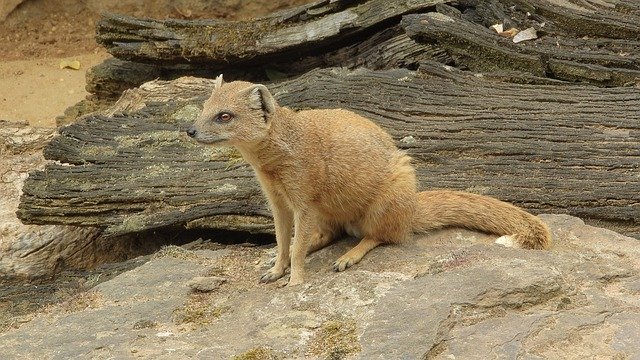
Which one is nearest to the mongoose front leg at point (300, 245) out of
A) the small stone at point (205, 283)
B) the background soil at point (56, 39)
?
the small stone at point (205, 283)

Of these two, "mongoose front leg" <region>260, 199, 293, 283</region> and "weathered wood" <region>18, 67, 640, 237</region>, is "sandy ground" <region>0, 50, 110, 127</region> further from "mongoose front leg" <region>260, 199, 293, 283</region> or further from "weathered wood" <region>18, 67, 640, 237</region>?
"mongoose front leg" <region>260, 199, 293, 283</region>

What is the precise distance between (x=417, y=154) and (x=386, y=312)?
2.53 meters

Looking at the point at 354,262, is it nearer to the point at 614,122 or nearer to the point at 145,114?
the point at 614,122

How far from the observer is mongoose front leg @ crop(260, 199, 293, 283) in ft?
17.6

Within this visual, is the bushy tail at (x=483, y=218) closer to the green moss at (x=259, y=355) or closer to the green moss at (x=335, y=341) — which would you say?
the green moss at (x=335, y=341)

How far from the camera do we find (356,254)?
530cm

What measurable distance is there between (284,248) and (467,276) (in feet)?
4.02

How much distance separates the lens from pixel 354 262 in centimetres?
526

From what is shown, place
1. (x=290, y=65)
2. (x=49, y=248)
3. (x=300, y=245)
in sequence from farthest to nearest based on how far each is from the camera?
1. (x=290, y=65)
2. (x=49, y=248)
3. (x=300, y=245)

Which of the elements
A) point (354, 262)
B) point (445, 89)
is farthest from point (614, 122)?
point (354, 262)

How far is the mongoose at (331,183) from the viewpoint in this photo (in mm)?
5109

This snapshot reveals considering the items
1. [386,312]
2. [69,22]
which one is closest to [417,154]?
[386,312]

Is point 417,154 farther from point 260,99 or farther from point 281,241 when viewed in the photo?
point 260,99

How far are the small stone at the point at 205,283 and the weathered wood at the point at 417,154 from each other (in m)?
1.18
